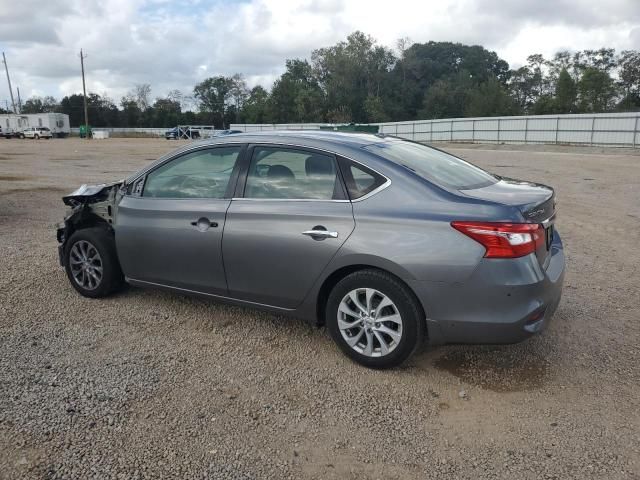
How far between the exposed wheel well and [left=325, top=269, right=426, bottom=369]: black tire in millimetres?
15

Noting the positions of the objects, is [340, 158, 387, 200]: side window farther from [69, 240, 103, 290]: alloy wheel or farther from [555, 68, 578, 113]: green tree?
[555, 68, 578, 113]: green tree

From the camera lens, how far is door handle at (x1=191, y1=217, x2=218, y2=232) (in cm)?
411

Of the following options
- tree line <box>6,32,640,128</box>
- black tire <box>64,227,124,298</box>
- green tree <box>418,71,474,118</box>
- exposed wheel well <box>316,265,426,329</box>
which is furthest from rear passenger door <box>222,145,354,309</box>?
green tree <box>418,71,474,118</box>

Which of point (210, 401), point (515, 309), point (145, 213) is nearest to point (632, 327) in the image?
point (515, 309)

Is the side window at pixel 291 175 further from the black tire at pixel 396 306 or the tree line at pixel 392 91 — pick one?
the tree line at pixel 392 91

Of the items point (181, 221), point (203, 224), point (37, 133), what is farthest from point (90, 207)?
point (37, 133)

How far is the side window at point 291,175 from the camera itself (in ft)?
12.4

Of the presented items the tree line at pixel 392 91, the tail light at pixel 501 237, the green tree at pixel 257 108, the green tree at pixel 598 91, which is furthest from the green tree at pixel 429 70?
the tail light at pixel 501 237

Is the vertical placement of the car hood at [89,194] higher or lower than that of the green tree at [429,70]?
lower

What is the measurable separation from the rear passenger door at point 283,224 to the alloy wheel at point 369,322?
1.06 feet

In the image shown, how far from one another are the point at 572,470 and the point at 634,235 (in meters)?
6.31

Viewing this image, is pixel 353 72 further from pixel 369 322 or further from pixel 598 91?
pixel 369 322

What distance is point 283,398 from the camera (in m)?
3.38

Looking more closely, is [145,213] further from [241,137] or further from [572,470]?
[572,470]
